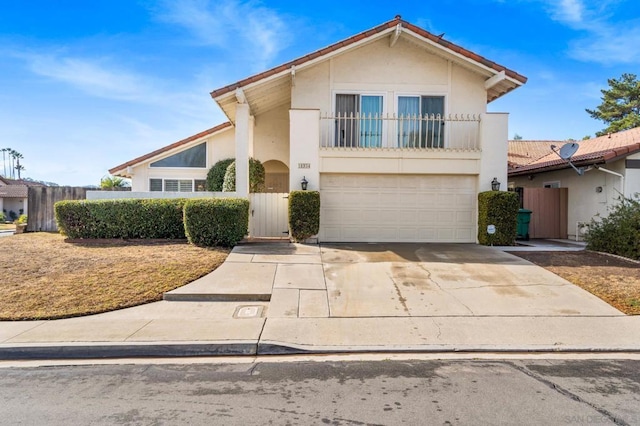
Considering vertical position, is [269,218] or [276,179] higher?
[276,179]

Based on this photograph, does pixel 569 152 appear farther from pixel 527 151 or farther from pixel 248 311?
pixel 248 311

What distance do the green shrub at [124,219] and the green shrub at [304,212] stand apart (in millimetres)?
3240

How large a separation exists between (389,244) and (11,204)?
157 feet

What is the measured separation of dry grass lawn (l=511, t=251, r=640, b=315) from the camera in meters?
7.27

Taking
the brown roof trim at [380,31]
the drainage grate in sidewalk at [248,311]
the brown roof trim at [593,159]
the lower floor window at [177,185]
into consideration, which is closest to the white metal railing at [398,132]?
the brown roof trim at [380,31]

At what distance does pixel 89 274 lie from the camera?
824 cm

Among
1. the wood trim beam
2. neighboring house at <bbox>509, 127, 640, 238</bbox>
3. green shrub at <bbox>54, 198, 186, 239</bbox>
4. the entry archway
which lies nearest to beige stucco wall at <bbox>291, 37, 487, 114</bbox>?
the wood trim beam

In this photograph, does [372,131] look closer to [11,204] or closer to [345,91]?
[345,91]

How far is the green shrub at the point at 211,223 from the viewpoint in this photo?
34.8 feet

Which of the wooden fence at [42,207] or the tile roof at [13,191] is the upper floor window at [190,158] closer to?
the wooden fence at [42,207]

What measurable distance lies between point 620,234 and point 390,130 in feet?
23.0

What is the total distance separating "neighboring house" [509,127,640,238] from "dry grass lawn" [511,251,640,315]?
327cm

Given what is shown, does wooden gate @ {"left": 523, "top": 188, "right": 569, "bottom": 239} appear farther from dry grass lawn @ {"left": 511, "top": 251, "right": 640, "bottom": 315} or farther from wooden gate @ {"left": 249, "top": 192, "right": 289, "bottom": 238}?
wooden gate @ {"left": 249, "top": 192, "right": 289, "bottom": 238}

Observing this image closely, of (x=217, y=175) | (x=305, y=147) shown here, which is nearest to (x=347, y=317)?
(x=305, y=147)
